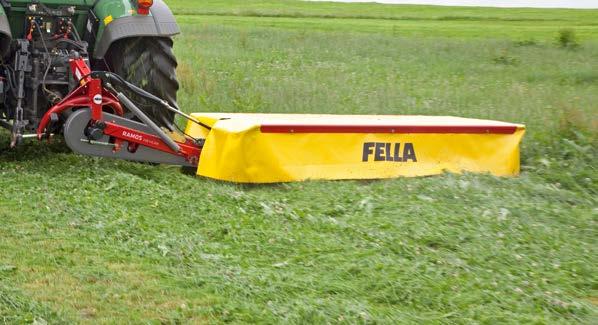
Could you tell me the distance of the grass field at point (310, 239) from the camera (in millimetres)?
4270

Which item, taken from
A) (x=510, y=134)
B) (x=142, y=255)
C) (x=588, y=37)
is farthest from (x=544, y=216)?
(x=588, y=37)

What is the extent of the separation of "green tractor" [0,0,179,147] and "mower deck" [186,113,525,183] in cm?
58

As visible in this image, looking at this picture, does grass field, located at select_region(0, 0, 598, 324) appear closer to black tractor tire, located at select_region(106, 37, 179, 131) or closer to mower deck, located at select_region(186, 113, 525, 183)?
mower deck, located at select_region(186, 113, 525, 183)

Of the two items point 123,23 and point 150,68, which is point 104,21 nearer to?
point 123,23

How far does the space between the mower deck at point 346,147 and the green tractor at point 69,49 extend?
579 millimetres

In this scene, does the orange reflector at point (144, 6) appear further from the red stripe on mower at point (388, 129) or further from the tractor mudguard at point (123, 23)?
the red stripe on mower at point (388, 129)

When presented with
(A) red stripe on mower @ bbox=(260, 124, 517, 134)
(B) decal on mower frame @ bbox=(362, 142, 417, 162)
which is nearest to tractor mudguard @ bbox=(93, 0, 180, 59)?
(A) red stripe on mower @ bbox=(260, 124, 517, 134)

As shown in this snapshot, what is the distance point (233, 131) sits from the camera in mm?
6883

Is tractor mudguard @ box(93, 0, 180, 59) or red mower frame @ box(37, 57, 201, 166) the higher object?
tractor mudguard @ box(93, 0, 180, 59)

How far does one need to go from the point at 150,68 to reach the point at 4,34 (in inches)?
44.2

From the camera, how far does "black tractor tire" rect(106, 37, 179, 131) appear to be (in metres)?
7.80

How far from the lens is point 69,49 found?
7539 mm

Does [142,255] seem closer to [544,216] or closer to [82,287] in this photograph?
[82,287]

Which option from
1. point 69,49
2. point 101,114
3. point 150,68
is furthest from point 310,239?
point 69,49
